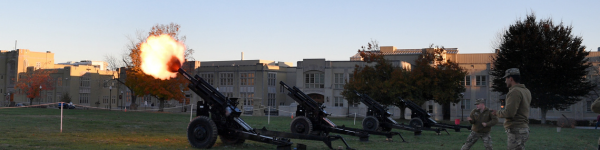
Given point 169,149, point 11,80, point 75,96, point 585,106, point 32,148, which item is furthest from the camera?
point 11,80

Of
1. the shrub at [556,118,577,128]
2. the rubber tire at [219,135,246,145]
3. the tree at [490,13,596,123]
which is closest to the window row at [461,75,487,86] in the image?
the tree at [490,13,596,123]

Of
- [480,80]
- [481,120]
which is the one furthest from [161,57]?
[480,80]

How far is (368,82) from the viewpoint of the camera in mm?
45250

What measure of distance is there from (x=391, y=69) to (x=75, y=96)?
6767 centimetres

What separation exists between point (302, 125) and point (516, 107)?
11.7 metres

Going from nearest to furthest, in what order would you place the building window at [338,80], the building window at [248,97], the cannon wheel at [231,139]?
the cannon wheel at [231,139] < the building window at [338,80] < the building window at [248,97]

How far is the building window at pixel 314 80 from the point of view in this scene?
6112cm

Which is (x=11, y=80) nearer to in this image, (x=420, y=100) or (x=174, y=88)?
(x=174, y=88)

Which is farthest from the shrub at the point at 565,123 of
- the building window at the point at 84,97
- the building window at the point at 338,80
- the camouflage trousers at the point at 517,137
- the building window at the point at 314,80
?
the building window at the point at 84,97

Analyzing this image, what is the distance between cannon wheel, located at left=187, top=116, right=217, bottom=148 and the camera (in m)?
14.0

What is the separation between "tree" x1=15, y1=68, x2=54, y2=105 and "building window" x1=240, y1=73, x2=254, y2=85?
39598mm

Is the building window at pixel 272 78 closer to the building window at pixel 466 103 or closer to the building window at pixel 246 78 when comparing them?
the building window at pixel 246 78

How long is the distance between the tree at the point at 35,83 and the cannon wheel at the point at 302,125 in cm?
7890

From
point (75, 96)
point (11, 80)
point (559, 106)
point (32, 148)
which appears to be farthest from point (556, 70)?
point (11, 80)
